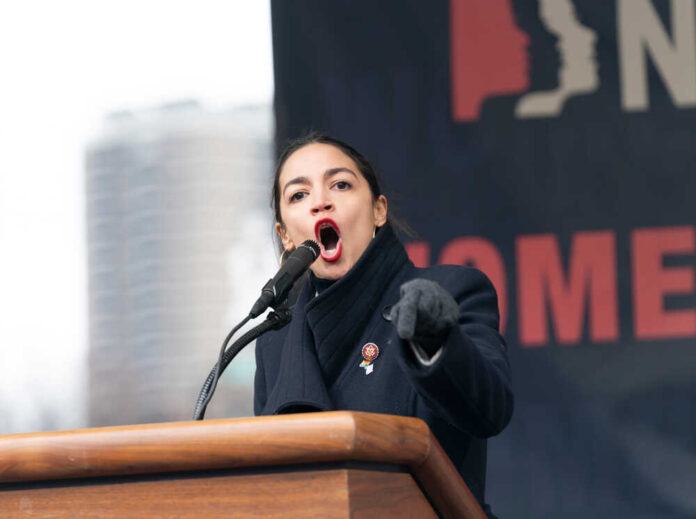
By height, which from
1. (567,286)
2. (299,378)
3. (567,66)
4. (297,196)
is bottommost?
(567,286)

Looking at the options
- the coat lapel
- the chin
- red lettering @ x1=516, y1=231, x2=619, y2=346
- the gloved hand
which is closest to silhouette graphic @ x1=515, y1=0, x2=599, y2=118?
red lettering @ x1=516, y1=231, x2=619, y2=346

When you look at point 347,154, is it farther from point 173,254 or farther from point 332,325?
point 173,254

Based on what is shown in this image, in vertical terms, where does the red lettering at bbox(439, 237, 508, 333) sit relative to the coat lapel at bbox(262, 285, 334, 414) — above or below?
below

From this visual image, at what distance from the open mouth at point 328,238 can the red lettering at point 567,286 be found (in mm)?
846

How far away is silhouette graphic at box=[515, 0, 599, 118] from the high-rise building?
0.64 metres

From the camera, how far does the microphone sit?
51.9 inches

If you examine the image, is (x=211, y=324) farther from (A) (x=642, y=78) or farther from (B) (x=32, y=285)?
(A) (x=642, y=78)

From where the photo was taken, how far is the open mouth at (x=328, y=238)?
5.35 ft

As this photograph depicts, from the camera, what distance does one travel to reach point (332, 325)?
1.51m

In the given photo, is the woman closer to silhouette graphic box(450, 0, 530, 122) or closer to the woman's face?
the woman's face

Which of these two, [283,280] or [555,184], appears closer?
[283,280]

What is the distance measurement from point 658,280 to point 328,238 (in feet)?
3.34

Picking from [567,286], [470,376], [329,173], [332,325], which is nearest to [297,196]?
[329,173]

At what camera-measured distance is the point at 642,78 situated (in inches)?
95.7
